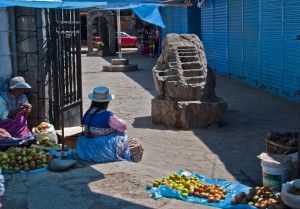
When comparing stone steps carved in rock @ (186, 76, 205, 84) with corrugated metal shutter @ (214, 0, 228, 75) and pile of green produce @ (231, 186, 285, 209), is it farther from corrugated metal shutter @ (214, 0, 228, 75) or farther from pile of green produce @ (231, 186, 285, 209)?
corrugated metal shutter @ (214, 0, 228, 75)

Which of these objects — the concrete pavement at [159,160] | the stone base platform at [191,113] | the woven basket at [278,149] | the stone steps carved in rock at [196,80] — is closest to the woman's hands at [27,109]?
the concrete pavement at [159,160]

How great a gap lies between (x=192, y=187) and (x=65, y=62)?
3.58 metres

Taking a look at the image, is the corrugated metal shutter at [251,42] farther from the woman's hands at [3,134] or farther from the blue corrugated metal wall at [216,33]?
the woman's hands at [3,134]

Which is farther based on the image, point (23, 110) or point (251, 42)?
point (251, 42)

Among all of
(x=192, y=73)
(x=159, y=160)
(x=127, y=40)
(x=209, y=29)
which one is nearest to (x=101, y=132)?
(x=159, y=160)

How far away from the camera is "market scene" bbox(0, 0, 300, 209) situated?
17.9 ft

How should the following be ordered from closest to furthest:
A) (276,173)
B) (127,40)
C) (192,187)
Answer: (192,187) < (276,173) < (127,40)

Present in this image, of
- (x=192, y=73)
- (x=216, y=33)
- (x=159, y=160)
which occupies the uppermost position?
(x=216, y=33)

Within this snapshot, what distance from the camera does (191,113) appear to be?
31.5 ft

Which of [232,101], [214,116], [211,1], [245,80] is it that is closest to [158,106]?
[214,116]

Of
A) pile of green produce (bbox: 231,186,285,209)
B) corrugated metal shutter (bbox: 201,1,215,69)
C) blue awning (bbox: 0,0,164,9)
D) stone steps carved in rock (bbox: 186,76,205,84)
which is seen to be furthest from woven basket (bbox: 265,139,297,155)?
corrugated metal shutter (bbox: 201,1,215,69)

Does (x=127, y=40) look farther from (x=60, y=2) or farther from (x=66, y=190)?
(x=66, y=190)

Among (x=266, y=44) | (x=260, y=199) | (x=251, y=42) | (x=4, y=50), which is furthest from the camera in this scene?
(x=251, y=42)

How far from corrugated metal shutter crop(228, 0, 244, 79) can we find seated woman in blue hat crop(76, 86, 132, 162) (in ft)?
32.9
